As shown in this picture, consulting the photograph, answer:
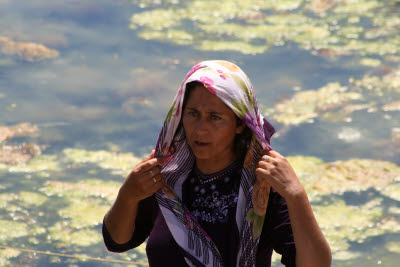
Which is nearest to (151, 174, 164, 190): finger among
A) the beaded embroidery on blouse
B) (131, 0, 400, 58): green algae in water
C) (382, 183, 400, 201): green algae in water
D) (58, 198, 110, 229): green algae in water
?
the beaded embroidery on blouse

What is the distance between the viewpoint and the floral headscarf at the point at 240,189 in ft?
5.53

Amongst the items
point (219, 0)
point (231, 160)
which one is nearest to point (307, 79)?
point (219, 0)

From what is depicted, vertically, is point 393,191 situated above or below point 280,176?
above

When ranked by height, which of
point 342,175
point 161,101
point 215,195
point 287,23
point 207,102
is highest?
point 287,23

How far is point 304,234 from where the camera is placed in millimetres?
1596

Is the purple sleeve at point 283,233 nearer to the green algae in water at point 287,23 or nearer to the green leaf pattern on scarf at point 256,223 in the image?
the green leaf pattern on scarf at point 256,223

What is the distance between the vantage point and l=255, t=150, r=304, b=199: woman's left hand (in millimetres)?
1599

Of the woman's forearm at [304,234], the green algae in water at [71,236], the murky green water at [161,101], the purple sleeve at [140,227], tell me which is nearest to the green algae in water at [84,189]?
the murky green water at [161,101]

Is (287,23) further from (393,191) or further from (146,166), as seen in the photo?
(146,166)

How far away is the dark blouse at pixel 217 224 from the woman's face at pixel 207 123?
95 millimetres

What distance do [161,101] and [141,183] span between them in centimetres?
331

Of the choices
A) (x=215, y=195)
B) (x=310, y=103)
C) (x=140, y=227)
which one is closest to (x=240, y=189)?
(x=215, y=195)

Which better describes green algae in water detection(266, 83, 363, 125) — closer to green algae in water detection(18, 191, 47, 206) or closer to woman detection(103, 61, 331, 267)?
green algae in water detection(18, 191, 47, 206)

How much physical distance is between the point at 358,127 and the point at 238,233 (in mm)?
3055
